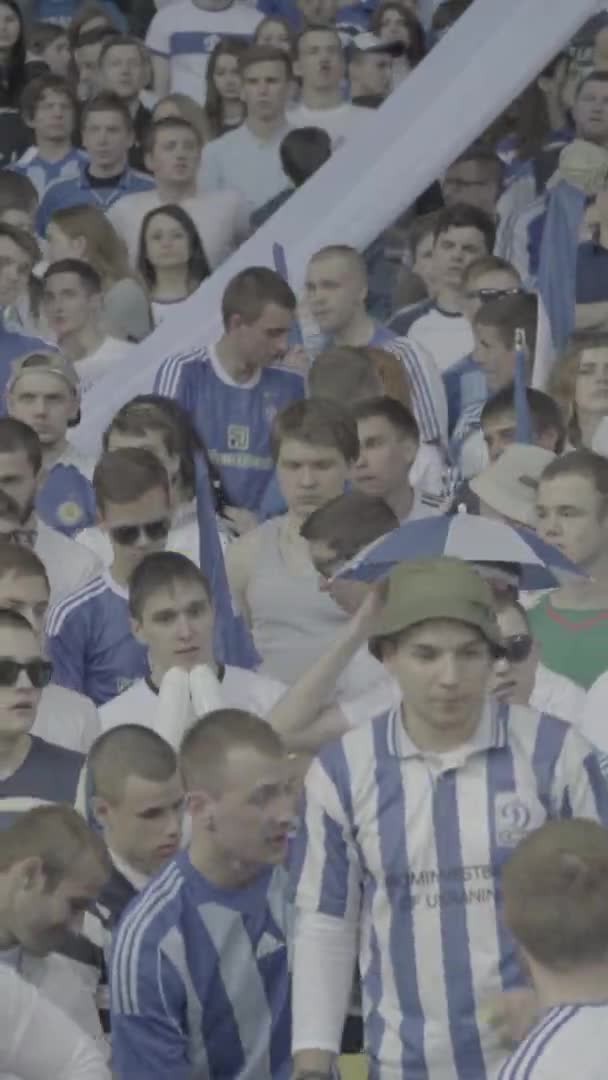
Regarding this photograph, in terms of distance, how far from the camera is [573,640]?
28.2ft

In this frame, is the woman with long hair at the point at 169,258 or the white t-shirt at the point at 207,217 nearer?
the woman with long hair at the point at 169,258

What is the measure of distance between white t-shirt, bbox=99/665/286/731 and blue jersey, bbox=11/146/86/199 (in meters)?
6.62

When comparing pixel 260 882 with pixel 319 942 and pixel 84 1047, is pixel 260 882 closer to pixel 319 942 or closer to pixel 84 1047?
pixel 319 942

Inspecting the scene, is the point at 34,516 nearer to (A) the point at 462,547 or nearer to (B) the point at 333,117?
(A) the point at 462,547

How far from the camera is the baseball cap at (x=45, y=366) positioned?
36.1 feet

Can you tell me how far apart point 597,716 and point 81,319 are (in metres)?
5.49

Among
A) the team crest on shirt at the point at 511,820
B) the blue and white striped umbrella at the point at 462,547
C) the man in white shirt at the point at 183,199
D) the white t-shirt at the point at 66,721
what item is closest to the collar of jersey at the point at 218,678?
the white t-shirt at the point at 66,721

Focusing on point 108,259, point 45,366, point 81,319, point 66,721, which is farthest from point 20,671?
point 108,259

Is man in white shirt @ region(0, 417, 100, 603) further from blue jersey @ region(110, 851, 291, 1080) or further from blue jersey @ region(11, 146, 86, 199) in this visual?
blue jersey @ region(11, 146, 86, 199)

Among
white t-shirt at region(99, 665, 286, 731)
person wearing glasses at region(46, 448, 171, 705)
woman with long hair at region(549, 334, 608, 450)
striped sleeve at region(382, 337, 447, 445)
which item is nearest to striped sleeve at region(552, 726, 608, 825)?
white t-shirt at region(99, 665, 286, 731)

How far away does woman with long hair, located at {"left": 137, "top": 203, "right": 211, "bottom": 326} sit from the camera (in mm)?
13461

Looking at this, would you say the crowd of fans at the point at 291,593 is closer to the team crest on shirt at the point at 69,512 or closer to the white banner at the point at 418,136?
the team crest on shirt at the point at 69,512

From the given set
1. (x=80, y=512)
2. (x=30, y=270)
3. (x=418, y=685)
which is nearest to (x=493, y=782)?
(x=418, y=685)

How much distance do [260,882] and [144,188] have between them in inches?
320
